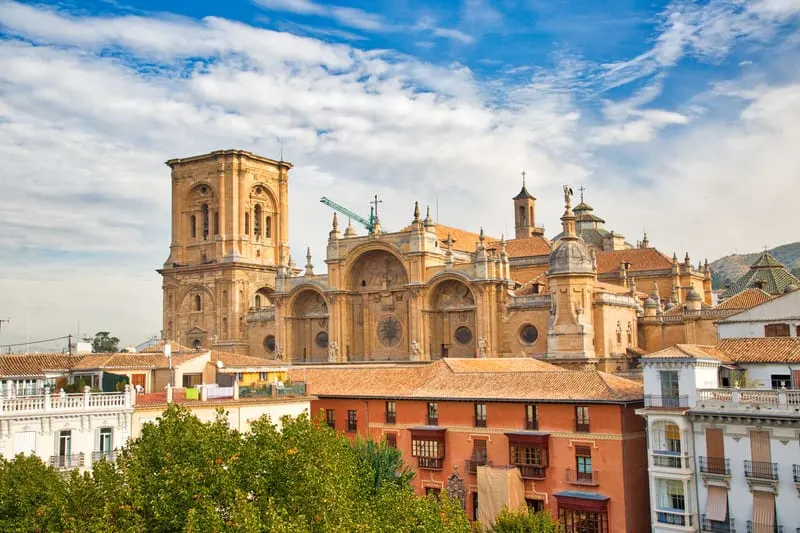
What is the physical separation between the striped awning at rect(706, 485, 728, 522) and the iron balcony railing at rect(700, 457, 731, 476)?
626 millimetres

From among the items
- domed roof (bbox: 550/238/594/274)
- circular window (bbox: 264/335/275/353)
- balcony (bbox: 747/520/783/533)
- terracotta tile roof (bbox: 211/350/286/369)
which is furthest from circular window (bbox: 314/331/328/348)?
balcony (bbox: 747/520/783/533)

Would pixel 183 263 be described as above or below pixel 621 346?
above

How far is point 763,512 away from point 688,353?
6795mm

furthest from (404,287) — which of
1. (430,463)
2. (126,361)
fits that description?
(126,361)

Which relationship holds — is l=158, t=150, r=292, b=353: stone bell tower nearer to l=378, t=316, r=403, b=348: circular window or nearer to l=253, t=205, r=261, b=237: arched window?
l=253, t=205, r=261, b=237: arched window

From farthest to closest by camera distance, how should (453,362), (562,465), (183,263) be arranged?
(183,263) < (453,362) < (562,465)

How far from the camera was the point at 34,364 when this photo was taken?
4344 cm

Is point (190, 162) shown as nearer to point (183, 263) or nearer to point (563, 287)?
point (183, 263)

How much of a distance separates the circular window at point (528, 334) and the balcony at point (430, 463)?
1874cm

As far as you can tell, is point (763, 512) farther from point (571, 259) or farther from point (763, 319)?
point (571, 259)

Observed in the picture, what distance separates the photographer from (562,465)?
130 ft

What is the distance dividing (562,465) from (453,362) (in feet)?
34.1

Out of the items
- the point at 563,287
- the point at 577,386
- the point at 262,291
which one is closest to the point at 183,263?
the point at 262,291

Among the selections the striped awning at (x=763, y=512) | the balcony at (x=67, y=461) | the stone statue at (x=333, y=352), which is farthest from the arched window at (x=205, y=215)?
the striped awning at (x=763, y=512)
